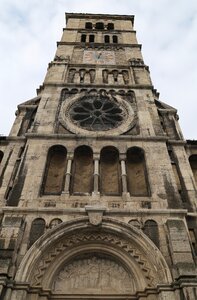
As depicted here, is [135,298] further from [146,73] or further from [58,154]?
[146,73]

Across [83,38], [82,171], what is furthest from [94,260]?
[83,38]

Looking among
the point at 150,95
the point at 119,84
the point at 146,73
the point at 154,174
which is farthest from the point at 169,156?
the point at 146,73

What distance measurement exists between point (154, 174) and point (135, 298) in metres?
5.07

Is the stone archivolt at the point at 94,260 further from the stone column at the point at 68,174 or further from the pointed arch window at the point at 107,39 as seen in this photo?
the pointed arch window at the point at 107,39

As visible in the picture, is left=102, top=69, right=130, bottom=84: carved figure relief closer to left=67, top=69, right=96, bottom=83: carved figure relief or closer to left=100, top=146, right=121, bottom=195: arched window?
left=67, top=69, right=96, bottom=83: carved figure relief

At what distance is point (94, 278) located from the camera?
10.1 meters

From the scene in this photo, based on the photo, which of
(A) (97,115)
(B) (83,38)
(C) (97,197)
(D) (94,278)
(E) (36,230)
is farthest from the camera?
(B) (83,38)

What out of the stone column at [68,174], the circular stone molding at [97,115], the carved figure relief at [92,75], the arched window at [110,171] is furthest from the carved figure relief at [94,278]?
the carved figure relief at [92,75]

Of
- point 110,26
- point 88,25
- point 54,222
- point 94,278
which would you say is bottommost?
point 94,278

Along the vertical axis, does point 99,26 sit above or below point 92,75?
above

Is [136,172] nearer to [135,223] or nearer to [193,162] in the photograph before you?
[135,223]

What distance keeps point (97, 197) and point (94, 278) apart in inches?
119

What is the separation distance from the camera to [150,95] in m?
17.7

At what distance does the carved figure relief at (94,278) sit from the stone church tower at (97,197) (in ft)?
0.11
